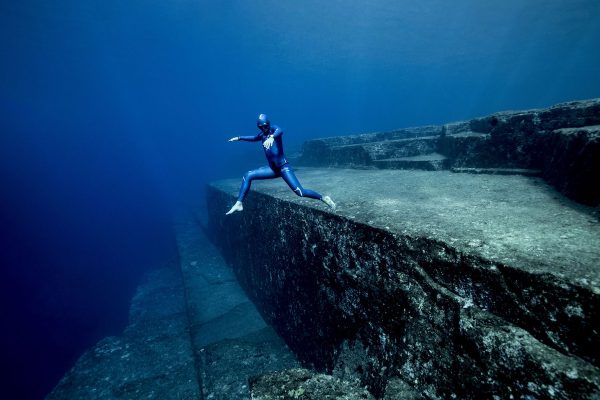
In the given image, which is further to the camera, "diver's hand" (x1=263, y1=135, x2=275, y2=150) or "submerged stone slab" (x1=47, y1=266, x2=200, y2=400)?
"submerged stone slab" (x1=47, y1=266, x2=200, y2=400)

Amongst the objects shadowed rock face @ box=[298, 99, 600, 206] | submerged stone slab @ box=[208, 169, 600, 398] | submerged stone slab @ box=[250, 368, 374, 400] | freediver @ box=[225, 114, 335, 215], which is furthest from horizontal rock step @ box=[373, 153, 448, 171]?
submerged stone slab @ box=[250, 368, 374, 400]

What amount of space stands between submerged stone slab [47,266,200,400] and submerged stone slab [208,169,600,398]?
2574mm

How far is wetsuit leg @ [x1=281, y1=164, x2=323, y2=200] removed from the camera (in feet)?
11.1

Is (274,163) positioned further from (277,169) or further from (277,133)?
(277,133)

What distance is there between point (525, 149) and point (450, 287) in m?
3.20

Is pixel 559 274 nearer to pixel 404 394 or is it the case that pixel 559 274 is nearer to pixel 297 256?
pixel 404 394

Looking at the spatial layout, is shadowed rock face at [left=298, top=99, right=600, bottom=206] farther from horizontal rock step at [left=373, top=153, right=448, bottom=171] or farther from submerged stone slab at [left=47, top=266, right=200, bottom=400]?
submerged stone slab at [left=47, top=266, right=200, bottom=400]

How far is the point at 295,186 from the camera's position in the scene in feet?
11.2

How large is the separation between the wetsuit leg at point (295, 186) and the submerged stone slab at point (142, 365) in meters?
3.57

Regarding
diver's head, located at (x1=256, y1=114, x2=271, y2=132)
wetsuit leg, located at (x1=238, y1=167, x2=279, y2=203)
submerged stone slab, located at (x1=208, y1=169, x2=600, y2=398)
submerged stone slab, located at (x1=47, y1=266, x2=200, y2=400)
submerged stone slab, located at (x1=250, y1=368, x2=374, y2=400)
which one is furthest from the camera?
submerged stone slab, located at (x1=47, y1=266, x2=200, y2=400)

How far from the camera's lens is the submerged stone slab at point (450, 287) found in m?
1.31

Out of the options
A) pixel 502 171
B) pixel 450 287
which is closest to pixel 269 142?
pixel 450 287

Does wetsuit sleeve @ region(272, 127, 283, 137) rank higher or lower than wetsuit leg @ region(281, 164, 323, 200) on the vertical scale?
higher

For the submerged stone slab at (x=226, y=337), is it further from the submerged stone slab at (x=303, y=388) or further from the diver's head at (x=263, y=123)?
the diver's head at (x=263, y=123)
